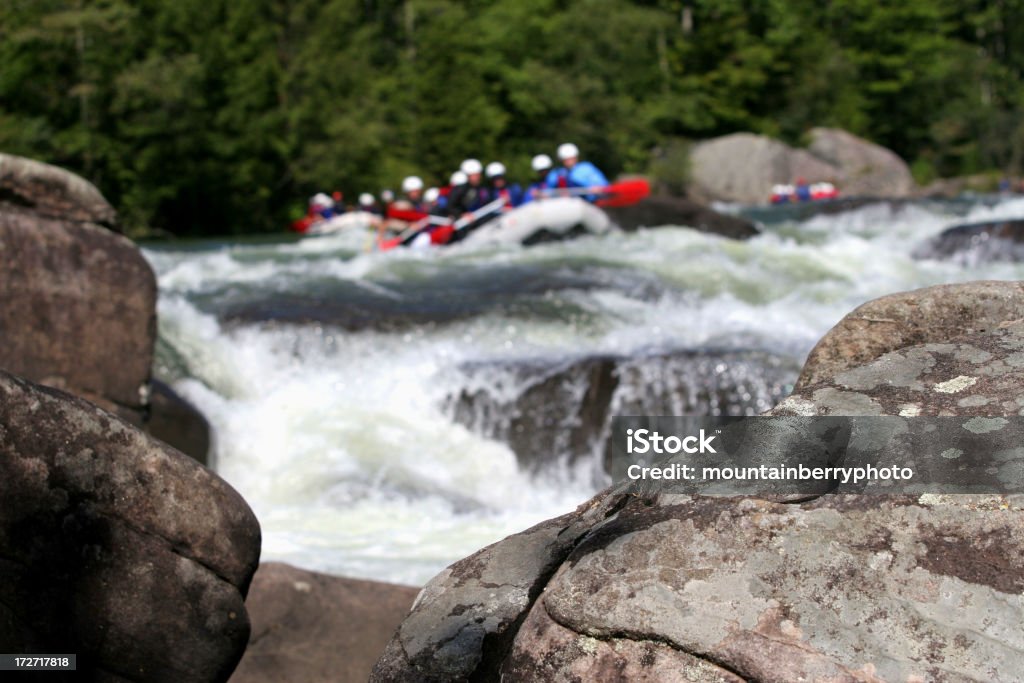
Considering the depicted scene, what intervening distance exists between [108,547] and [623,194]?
14.9 m

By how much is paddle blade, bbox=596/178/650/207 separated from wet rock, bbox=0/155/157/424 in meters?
11.4

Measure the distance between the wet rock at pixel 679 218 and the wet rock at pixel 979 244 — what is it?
10.1 feet

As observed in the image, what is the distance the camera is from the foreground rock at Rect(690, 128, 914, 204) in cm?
3372

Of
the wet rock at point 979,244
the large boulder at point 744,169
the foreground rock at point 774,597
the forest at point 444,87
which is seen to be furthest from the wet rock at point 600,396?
the large boulder at point 744,169

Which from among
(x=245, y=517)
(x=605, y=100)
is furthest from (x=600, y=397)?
(x=605, y=100)

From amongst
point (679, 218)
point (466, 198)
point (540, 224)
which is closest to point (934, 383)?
point (540, 224)

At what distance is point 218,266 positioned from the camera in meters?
13.0

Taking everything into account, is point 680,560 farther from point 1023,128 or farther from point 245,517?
point 1023,128

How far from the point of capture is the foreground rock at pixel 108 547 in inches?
103

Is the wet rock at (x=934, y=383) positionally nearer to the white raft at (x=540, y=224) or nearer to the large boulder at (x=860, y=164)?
the white raft at (x=540, y=224)

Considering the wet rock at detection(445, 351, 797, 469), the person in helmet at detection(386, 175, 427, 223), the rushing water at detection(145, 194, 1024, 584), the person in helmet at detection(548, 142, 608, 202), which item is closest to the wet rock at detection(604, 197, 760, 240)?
the person in helmet at detection(548, 142, 608, 202)

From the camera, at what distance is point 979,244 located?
12.7 meters

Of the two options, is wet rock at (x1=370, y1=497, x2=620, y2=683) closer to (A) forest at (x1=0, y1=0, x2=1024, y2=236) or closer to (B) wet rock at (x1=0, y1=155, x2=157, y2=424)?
(B) wet rock at (x1=0, y1=155, x2=157, y2=424)

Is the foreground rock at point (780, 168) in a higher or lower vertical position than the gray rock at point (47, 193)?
lower
